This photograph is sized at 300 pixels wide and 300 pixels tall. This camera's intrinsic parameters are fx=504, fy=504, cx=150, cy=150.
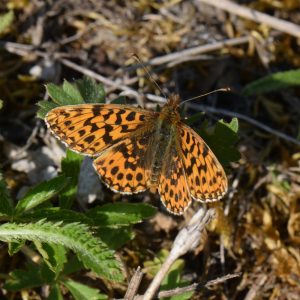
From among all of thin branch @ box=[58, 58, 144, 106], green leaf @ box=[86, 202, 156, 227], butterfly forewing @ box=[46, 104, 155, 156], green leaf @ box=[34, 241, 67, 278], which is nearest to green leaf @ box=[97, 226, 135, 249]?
green leaf @ box=[86, 202, 156, 227]

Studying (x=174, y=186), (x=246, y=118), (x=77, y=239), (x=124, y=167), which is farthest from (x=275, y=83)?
Result: (x=77, y=239)

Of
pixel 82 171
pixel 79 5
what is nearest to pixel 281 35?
pixel 79 5

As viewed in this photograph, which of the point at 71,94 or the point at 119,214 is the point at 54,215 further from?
the point at 71,94

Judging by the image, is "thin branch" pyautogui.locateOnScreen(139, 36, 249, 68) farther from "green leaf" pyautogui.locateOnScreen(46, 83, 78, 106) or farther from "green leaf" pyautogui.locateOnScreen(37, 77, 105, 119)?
"green leaf" pyautogui.locateOnScreen(46, 83, 78, 106)

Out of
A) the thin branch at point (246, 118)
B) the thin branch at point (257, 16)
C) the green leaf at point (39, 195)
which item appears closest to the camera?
the green leaf at point (39, 195)

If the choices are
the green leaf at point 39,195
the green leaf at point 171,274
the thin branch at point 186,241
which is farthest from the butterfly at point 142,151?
the green leaf at point 171,274

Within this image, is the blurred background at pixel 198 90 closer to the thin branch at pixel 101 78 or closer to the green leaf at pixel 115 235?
the thin branch at pixel 101 78
